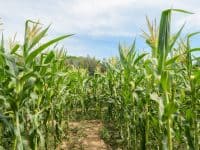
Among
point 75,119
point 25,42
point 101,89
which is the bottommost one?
point 75,119

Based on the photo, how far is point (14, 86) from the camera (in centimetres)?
347

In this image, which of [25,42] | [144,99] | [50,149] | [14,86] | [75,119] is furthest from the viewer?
[75,119]

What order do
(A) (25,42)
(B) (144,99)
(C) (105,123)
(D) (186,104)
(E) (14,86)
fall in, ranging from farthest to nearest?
(C) (105,123), (D) (186,104), (B) (144,99), (A) (25,42), (E) (14,86)

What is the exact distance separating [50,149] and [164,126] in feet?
11.3

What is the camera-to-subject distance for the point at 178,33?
3.55 metres

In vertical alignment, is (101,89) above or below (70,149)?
above

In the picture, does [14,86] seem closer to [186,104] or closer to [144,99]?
[144,99]

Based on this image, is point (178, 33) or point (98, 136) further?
point (98, 136)

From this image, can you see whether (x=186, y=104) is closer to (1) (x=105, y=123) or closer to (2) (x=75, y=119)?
(1) (x=105, y=123)

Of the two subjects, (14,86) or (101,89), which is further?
(101,89)

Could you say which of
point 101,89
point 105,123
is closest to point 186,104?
point 105,123

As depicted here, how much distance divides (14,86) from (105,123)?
24.0ft

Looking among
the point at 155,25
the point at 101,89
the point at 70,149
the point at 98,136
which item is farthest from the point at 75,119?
the point at 155,25

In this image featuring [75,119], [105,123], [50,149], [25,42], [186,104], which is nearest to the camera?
[25,42]
